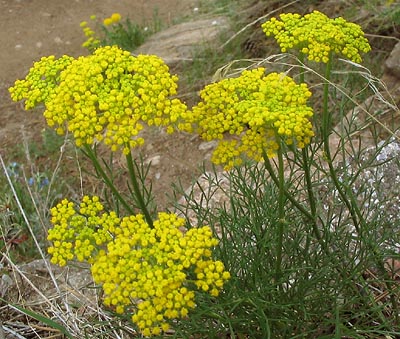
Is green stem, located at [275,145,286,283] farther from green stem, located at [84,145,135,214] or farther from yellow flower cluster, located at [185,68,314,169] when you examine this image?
green stem, located at [84,145,135,214]

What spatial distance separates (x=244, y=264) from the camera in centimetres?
168

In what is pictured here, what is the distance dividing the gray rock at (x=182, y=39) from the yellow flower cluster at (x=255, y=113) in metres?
3.26

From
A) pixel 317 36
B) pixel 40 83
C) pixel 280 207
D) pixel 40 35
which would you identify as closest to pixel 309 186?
pixel 280 207

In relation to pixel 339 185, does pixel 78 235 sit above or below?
above

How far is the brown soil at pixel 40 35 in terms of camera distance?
4.71m

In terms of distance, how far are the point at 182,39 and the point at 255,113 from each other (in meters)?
3.98

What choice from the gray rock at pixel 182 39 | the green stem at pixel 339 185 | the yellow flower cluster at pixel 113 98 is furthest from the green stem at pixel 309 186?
the gray rock at pixel 182 39

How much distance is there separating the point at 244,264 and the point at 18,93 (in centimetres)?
71

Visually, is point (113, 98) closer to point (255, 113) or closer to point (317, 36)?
point (255, 113)

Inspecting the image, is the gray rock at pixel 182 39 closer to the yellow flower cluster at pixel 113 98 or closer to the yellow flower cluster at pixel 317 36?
the yellow flower cluster at pixel 317 36

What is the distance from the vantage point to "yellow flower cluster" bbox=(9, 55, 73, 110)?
1308 millimetres

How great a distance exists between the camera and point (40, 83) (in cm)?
133

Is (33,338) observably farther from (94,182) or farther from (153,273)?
(94,182)

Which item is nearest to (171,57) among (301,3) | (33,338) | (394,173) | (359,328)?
(301,3)
